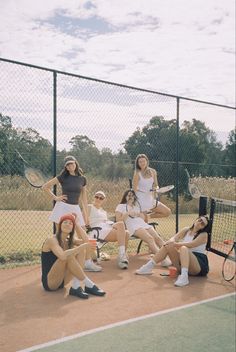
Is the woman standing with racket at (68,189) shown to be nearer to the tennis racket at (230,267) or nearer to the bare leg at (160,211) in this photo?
the bare leg at (160,211)

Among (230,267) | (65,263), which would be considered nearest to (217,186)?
(230,267)

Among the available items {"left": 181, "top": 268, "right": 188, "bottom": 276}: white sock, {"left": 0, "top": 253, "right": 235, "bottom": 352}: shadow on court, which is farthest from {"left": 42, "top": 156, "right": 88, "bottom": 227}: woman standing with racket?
{"left": 181, "top": 268, "right": 188, "bottom": 276}: white sock

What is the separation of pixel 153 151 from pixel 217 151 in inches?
247

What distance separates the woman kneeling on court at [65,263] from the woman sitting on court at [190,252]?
1.29 metres

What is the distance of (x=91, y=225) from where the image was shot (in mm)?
6906

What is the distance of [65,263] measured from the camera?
5.07 m

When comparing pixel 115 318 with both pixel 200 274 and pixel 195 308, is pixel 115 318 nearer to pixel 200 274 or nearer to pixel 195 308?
pixel 195 308

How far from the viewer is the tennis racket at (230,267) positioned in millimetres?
Answer: 6141

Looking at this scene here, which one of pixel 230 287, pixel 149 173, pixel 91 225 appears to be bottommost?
pixel 230 287

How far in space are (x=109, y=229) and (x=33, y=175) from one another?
4.68 feet

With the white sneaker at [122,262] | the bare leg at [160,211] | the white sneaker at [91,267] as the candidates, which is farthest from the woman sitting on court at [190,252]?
the bare leg at [160,211]

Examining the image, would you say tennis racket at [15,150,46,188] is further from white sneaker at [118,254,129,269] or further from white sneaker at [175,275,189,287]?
white sneaker at [175,275,189,287]

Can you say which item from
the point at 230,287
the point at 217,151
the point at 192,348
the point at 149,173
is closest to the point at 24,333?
the point at 192,348

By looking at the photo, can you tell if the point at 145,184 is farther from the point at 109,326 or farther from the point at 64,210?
the point at 109,326
